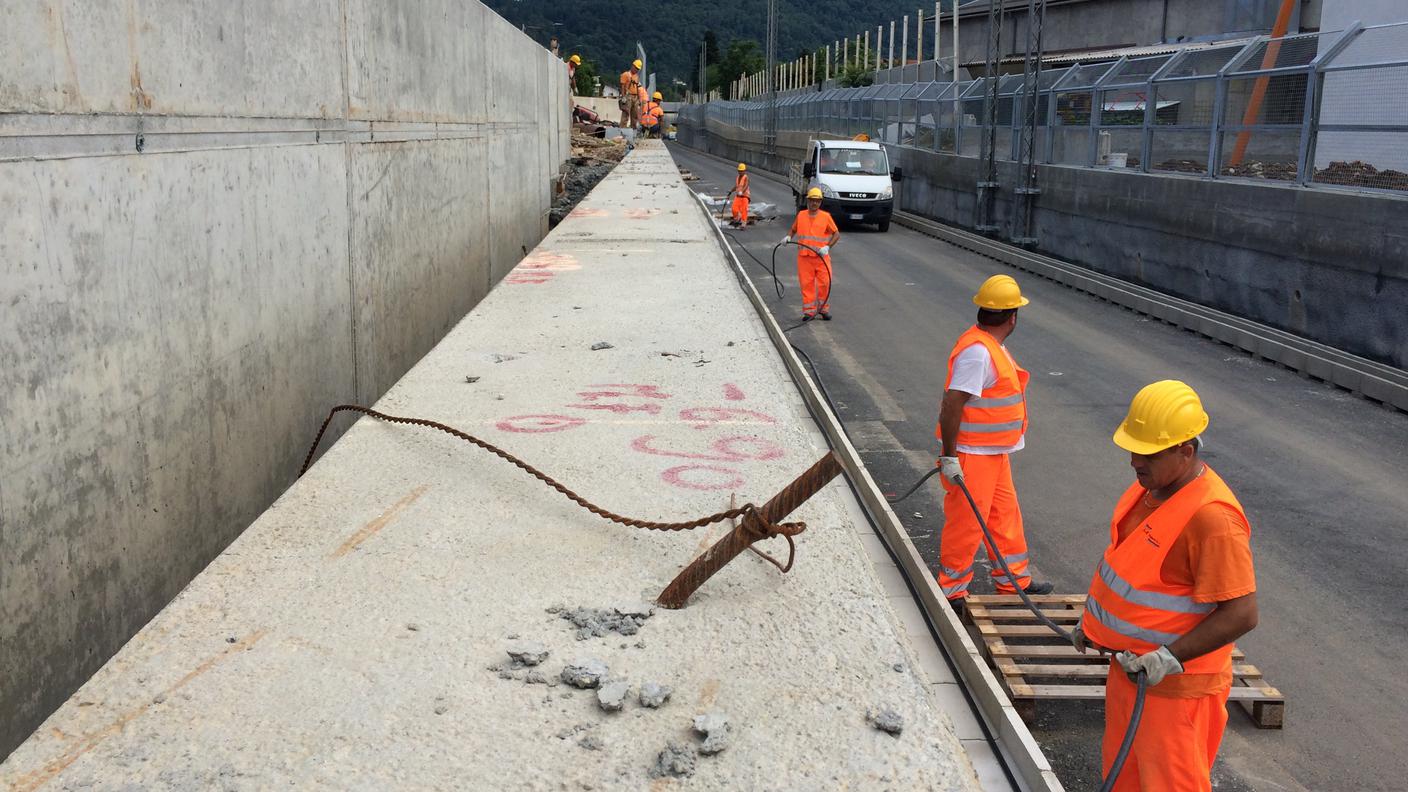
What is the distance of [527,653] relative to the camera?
4.75 metres

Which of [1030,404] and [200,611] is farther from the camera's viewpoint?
[1030,404]

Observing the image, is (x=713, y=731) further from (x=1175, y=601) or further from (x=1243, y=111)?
(x=1243, y=111)

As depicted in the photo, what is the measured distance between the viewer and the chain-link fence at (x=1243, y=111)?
47.9 feet

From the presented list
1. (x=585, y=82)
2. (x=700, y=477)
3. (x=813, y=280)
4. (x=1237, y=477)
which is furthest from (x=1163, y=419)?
(x=585, y=82)

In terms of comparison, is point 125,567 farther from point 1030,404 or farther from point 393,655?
point 1030,404

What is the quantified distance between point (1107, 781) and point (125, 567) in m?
4.43

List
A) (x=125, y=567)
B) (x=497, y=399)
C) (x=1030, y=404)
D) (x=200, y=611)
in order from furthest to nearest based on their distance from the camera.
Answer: (x=1030, y=404)
(x=497, y=399)
(x=125, y=567)
(x=200, y=611)

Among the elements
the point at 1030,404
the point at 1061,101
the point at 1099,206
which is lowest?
the point at 1030,404

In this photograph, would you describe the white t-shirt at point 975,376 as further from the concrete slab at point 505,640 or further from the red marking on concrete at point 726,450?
the red marking on concrete at point 726,450

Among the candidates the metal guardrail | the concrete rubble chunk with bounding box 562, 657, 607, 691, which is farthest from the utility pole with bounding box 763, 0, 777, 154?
the concrete rubble chunk with bounding box 562, 657, 607, 691

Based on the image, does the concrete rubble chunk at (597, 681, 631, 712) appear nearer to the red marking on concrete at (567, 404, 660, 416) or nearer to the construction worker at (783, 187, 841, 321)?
the red marking on concrete at (567, 404, 660, 416)

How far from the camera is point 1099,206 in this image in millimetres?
21266

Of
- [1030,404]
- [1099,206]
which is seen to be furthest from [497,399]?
[1099,206]

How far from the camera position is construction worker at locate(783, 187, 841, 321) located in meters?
15.8
